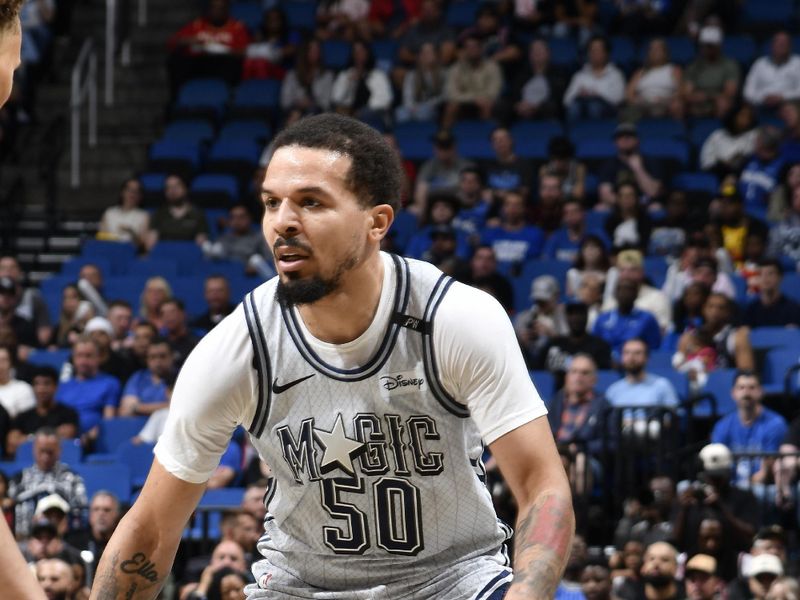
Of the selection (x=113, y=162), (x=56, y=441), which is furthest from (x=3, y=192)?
(x=56, y=441)

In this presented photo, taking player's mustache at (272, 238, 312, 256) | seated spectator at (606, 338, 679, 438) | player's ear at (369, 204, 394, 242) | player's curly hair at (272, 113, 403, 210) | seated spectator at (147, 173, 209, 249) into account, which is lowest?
seated spectator at (606, 338, 679, 438)

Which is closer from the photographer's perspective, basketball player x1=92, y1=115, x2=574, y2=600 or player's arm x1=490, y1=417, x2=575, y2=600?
player's arm x1=490, y1=417, x2=575, y2=600

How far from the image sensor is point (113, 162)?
18125 mm

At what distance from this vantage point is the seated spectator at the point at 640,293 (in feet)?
41.6

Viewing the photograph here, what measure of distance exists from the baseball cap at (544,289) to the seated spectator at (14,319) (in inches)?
183

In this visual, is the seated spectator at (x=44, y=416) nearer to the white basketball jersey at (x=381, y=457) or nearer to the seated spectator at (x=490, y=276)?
the seated spectator at (x=490, y=276)

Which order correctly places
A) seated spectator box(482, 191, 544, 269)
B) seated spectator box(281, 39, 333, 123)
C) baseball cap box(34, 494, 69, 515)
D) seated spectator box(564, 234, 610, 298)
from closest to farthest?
1. baseball cap box(34, 494, 69, 515)
2. seated spectator box(564, 234, 610, 298)
3. seated spectator box(482, 191, 544, 269)
4. seated spectator box(281, 39, 333, 123)

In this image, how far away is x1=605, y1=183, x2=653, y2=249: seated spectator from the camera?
14047mm

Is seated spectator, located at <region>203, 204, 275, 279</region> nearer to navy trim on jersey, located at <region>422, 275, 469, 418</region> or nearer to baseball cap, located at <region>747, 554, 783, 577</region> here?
baseball cap, located at <region>747, 554, 783, 577</region>

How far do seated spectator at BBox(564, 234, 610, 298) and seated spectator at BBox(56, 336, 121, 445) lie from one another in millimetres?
3953

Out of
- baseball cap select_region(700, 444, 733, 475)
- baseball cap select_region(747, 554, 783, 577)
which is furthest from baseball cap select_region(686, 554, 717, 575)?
baseball cap select_region(700, 444, 733, 475)

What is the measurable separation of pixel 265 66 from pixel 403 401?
1417cm

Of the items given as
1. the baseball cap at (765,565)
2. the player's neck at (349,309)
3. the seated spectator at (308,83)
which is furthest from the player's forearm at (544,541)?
the seated spectator at (308,83)

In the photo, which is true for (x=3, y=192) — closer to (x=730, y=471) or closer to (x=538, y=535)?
(x=730, y=471)
